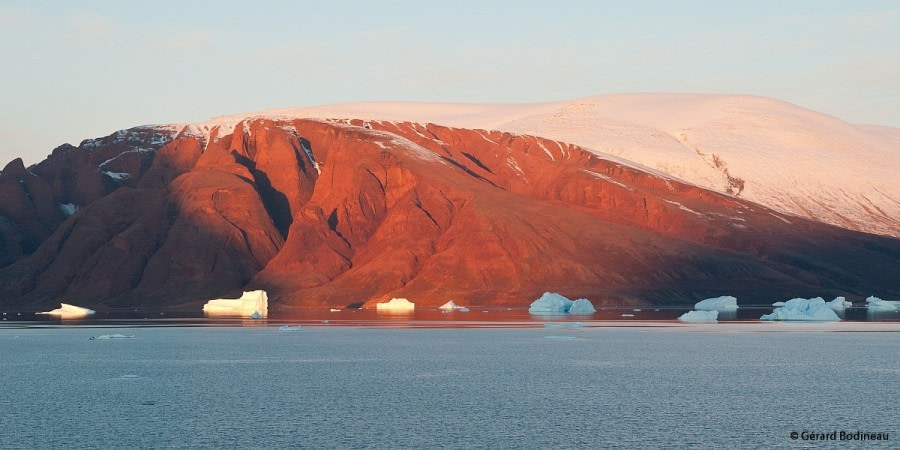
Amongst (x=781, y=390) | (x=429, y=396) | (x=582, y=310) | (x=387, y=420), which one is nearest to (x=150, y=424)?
(x=387, y=420)

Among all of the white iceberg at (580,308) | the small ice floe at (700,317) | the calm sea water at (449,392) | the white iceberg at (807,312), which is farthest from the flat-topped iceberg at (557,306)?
the calm sea water at (449,392)

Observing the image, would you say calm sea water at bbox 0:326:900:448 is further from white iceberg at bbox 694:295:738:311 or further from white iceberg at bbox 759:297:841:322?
white iceberg at bbox 694:295:738:311

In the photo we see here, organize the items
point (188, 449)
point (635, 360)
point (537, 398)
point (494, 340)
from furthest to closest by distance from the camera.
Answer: point (494, 340)
point (635, 360)
point (537, 398)
point (188, 449)

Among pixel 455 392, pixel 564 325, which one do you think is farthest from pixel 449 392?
pixel 564 325

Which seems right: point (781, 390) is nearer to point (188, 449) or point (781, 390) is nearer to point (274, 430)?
point (274, 430)

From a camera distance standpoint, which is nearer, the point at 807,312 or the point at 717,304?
the point at 807,312

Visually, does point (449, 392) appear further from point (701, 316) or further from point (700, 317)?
point (701, 316)

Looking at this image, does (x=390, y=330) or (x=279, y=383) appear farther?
(x=390, y=330)

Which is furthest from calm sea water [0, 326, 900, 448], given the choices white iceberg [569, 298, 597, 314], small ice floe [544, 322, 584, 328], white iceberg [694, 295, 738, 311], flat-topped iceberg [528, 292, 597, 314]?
white iceberg [694, 295, 738, 311]
